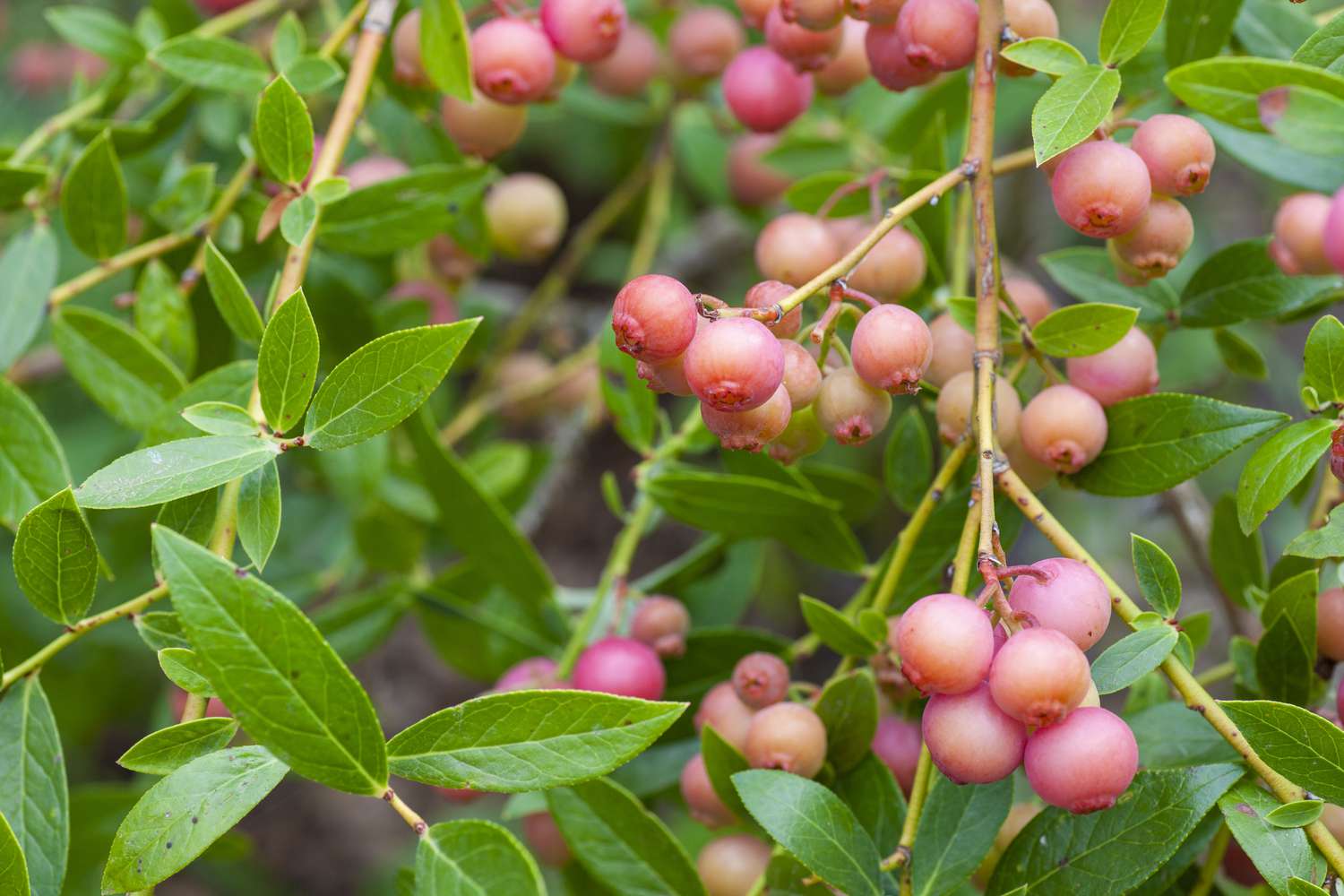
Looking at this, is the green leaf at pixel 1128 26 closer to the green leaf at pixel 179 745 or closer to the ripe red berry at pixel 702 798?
the ripe red berry at pixel 702 798

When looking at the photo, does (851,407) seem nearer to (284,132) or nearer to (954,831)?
(954,831)

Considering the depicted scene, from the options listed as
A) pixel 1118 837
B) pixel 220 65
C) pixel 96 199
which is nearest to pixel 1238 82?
pixel 1118 837

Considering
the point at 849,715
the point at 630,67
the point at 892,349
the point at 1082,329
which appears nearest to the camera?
the point at 892,349

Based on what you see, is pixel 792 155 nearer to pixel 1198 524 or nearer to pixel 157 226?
pixel 1198 524

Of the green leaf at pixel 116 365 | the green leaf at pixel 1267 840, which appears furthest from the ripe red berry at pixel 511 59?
the green leaf at pixel 1267 840

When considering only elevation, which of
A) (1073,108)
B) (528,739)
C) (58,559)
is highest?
(1073,108)

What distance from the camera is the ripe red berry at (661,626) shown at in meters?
1.39

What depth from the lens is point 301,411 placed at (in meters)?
1.00

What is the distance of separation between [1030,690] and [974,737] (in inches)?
2.8

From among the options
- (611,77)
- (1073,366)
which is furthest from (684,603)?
(611,77)

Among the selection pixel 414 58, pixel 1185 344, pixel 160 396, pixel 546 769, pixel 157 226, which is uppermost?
pixel 414 58

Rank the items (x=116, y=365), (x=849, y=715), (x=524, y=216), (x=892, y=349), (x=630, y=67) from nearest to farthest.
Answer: (x=892, y=349) → (x=849, y=715) → (x=116, y=365) → (x=524, y=216) → (x=630, y=67)

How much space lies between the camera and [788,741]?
43.5 inches

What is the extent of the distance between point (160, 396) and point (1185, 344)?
5.97 feet
